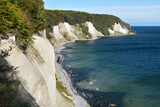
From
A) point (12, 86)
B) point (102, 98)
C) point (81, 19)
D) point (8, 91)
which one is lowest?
point (102, 98)

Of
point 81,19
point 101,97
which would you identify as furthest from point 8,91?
point 81,19

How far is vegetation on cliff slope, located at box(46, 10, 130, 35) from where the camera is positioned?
10124 centimetres

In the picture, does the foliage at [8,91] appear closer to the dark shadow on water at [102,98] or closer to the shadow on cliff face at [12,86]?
the shadow on cliff face at [12,86]

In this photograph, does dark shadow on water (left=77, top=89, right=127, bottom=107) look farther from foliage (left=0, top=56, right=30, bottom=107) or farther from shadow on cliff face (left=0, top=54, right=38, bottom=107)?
foliage (left=0, top=56, right=30, bottom=107)

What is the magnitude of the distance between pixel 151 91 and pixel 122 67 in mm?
16587

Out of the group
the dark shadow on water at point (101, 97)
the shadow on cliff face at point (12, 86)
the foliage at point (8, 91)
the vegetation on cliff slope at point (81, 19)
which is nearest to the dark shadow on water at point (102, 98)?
the dark shadow on water at point (101, 97)

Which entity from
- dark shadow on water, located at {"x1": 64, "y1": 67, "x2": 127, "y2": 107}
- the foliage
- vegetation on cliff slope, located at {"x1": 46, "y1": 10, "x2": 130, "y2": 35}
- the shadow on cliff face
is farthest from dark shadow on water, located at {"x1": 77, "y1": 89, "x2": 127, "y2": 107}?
vegetation on cliff slope, located at {"x1": 46, "y1": 10, "x2": 130, "y2": 35}

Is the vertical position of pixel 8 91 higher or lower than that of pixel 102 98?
higher

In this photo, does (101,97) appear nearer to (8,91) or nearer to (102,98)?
(102,98)

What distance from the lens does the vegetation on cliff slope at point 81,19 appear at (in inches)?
3986

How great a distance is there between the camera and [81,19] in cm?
13500

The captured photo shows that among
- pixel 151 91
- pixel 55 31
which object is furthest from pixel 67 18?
pixel 151 91

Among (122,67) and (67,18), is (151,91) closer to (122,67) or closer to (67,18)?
(122,67)

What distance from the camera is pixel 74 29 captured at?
12294 cm
